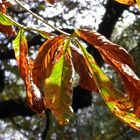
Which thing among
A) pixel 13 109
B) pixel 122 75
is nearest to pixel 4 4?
pixel 122 75

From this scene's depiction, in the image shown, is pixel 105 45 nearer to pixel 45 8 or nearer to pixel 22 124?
pixel 45 8

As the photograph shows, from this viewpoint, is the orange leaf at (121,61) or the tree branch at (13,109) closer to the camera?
the orange leaf at (121,61)

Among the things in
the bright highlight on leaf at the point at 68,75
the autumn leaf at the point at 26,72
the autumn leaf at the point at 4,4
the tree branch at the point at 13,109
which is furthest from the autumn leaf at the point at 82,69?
the tree branch at the point at 13,109

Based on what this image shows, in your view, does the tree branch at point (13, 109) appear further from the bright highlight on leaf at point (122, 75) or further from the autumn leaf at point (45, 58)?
the bright highlight on leaf at point (122, 75)

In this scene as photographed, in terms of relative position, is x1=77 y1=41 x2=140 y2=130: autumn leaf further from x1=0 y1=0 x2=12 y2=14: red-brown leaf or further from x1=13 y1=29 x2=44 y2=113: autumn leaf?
x1=0 y1=0 x2=12 y2=14: red-brown leaf

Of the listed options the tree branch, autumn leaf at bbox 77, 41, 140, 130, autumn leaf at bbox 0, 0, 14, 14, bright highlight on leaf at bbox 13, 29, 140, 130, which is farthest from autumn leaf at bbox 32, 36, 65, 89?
the tree branch

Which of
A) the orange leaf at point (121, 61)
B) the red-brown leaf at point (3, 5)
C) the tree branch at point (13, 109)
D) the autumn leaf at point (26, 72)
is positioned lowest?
the tree branch at point (13, 109)

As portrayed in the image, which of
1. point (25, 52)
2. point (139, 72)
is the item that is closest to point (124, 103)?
point (25, 52)
